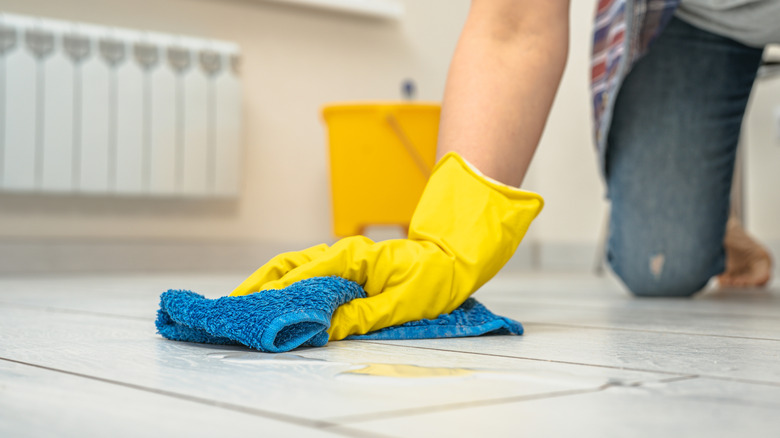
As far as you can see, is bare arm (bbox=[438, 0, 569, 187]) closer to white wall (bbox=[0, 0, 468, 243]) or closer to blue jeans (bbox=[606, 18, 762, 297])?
blue jeans (bbox=[606, 18, 762, 297])

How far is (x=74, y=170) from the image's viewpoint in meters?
2.51

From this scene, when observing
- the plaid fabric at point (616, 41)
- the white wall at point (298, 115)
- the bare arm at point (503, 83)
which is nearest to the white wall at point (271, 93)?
the white wall at point (298, 115)

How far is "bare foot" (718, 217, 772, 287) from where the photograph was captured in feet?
6.02

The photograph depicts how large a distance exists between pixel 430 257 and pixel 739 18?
30.8 inches

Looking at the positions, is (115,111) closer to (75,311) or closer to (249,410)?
(75,311)

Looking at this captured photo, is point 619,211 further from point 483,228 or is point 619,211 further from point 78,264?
point 78,264

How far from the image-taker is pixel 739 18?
1.26m

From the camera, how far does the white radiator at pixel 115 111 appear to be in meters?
2.44

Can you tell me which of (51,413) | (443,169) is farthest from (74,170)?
(51,413)

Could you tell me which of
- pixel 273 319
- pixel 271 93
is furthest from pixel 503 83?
pixel 271 93

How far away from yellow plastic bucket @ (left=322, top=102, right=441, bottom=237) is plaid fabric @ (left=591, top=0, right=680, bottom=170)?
984mm

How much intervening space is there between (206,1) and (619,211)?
177 cm

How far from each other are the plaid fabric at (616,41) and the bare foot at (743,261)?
1.77 feet

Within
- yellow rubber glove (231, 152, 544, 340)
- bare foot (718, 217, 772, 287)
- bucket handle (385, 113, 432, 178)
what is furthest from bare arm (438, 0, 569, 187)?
bucket handle (385, 113, 432, 178)
